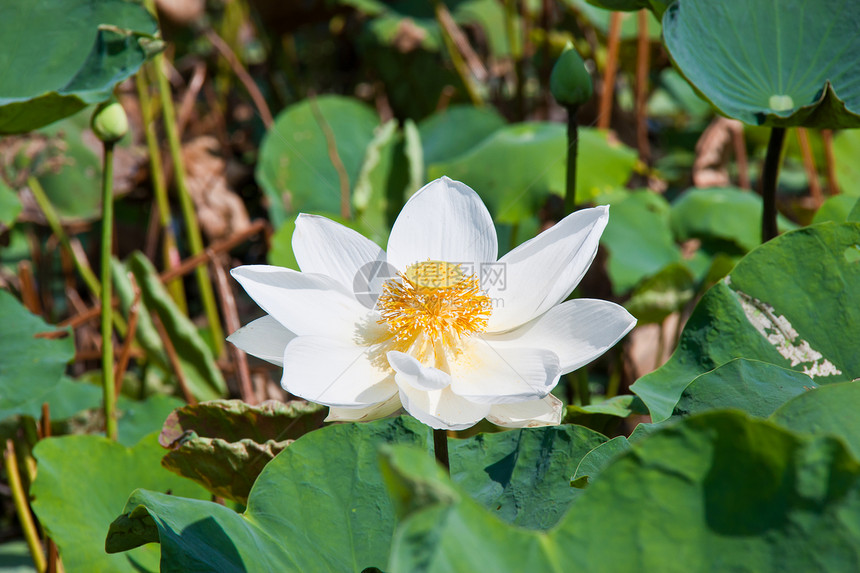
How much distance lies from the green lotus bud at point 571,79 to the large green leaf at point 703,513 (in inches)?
22.9

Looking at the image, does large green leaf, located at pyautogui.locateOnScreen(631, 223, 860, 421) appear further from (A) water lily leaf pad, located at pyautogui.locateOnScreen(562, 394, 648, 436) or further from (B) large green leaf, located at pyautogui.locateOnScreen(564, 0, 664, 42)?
(B) large green leaf, located at pyautogui.locateOnScreen(564, 0, 664, 42)

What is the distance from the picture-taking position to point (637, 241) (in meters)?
1.75

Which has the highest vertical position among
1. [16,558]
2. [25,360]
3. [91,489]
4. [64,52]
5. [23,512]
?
[64,52]

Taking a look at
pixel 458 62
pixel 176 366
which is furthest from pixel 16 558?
pixel 458 62

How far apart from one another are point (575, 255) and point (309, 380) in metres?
0.27

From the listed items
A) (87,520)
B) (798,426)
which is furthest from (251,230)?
(798,426)

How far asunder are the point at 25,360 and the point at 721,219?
132 cm

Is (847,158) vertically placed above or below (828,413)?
below

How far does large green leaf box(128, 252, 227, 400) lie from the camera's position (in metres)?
1.34

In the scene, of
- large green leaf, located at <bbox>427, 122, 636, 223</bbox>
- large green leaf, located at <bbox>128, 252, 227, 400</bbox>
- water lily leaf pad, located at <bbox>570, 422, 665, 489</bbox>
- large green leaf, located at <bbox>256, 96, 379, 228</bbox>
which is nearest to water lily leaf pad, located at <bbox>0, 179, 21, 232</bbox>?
large green leaf, located at <bbox>128, 252, 227, 400</bbox>

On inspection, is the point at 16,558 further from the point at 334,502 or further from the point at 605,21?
the point at 605,21

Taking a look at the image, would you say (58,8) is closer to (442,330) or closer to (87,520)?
(87,520)

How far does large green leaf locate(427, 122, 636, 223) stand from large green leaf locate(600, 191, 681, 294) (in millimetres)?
147

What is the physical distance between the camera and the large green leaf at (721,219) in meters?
1.55
